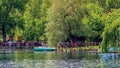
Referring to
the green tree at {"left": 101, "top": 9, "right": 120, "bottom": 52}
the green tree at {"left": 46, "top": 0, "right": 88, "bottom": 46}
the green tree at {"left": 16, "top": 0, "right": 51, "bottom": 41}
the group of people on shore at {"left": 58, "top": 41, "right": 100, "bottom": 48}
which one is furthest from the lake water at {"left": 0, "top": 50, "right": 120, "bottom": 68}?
the green tree at {"left": 16, "top": 0, "right": 51, "bottom": 41}

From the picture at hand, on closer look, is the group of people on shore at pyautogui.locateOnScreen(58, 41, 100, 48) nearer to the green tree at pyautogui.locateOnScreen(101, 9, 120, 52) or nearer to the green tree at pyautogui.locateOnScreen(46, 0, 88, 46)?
the green tree at pyautogui.locateOnScreen(46, 0, 88, 46)

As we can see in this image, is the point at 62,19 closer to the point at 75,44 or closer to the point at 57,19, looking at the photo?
the point at 57,19

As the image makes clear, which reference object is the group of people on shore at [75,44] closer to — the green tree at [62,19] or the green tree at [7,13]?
the green tree at [62,19]

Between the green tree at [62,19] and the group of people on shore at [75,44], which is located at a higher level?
the green tree at [62,19]

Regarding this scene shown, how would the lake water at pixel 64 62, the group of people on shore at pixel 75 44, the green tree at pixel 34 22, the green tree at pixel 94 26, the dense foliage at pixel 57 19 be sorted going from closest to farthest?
1. the lake water at pixel 64 62
2. the dense foliage at pixel 57 19
3. the group of people on shore at pixel 75 44
4. the green tree at pixel 94 26
5. the green tree at pixel 34 22

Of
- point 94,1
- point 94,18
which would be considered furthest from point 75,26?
point 94,1

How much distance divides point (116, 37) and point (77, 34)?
27598 mm

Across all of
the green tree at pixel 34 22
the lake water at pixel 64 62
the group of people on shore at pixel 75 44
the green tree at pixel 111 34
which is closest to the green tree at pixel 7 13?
the green tree at pixel 34 22

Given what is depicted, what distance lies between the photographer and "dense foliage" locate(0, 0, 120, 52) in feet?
219

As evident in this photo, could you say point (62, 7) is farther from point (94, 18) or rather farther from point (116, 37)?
point (116, 37)

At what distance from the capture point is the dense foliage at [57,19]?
6688cm

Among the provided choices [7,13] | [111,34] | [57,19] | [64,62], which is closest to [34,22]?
[7,13]

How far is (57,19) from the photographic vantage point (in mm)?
66750

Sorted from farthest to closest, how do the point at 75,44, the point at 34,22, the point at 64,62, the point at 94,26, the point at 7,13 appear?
1. the point at 34,22
2. the point at 7,13
3. the point at 94,26
4. the point at 75,44
5. the point at 64,62
